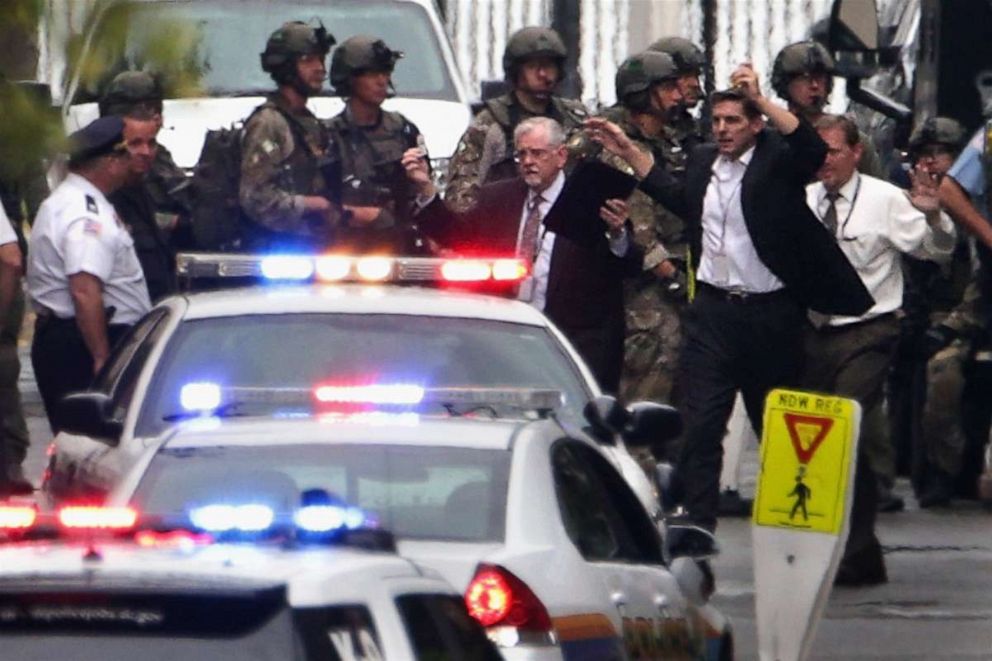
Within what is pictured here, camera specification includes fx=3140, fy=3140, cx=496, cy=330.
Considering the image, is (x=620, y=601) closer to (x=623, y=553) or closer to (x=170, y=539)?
(x=623, y=553)

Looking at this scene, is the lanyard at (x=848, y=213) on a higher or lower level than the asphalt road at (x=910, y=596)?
higher

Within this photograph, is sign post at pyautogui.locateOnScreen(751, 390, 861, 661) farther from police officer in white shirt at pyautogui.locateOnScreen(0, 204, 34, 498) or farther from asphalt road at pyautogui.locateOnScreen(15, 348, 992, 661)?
police officer in white shirt at pyautogui.locateOnScreen(0, 204, 34, 498)

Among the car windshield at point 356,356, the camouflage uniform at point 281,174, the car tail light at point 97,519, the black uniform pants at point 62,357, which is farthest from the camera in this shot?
the camouflage uniform at point 281,174

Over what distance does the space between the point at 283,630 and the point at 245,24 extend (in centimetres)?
1186

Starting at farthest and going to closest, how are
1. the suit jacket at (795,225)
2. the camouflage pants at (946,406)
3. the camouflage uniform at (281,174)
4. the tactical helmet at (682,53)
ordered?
the camouflage pants at (946,406), the tactical helmet at (682,53), the camouflage uniform at (281,174), the suit jacket at (795,225)

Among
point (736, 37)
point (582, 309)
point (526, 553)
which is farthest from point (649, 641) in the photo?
point (736, 37)

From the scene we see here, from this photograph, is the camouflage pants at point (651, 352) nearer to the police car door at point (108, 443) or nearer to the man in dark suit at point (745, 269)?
the man in dark suit at point (745, 269)

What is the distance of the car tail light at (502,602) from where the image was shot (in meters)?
7.38

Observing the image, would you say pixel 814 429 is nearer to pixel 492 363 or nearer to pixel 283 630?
pixel 492 363

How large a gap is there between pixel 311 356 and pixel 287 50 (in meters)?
3.94

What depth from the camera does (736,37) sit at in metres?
21.8

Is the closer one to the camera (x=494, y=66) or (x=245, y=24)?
(x=245, y=24)

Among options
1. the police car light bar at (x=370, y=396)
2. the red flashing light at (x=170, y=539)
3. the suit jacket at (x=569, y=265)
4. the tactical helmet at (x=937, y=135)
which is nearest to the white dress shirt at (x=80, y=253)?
the suit jacket at (x=569, y=265)

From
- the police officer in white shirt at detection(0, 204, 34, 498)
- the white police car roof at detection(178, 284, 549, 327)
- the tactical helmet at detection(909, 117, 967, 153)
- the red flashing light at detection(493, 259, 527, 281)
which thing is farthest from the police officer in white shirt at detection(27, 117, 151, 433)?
the tactical helmet at detection(909, 117, 967, 153)
